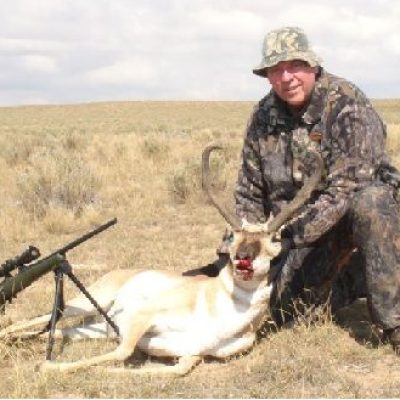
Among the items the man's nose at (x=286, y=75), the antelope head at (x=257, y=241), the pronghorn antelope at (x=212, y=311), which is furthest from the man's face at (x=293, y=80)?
the pronghorn antelope at (x=212, y=311)

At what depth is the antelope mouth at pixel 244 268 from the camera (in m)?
4.83

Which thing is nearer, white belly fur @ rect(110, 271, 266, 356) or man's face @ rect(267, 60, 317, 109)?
white belly fur @ rect(110, 271, 266, 356)

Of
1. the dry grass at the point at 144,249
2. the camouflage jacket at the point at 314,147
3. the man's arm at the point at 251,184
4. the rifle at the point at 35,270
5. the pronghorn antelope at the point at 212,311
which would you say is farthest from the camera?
the man's arm at the point at 251,184

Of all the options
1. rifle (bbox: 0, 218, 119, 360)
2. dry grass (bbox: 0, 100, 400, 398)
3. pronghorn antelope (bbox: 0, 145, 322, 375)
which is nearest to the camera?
dry grass (bbox: 0, 100, 400, 398)

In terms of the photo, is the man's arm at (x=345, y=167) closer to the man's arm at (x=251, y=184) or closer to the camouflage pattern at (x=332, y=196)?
the camouflage pattern at (x=332, y=196)

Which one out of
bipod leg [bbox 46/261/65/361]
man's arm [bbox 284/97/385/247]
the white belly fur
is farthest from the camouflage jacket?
bipod leg [bbox 46/261/65/361]

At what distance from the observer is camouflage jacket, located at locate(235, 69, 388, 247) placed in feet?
17.6

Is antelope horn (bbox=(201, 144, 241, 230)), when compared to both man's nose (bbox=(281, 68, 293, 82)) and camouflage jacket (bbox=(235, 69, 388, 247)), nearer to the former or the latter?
camouflage jacket (bbox=(235, 69, 388, 247))

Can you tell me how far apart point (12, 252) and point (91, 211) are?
2184 mm

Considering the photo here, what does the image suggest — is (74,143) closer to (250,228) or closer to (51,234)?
(51,234)

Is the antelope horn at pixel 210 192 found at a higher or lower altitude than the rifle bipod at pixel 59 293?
higher

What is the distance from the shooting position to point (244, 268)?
4.84 m

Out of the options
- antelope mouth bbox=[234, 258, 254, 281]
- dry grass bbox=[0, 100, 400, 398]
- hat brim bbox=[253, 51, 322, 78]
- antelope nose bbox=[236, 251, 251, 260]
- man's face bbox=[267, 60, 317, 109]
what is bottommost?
dry grass bbox=[0, 100, 400, 398]

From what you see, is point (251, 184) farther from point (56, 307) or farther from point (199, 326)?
point (56, 307)
